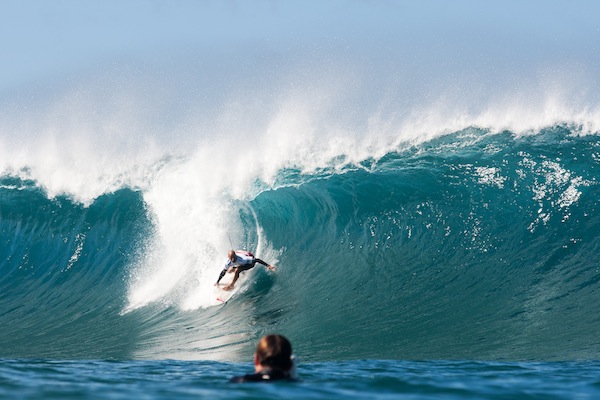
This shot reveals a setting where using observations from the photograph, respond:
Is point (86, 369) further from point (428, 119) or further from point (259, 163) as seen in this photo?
point (428, 119)

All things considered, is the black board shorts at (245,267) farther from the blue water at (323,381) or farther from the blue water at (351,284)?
the blue water at (323,381)

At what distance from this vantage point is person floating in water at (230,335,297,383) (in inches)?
186

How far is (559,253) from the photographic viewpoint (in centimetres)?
1288

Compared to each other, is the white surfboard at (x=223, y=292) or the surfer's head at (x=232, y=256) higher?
the surfer's head at (x=232, y=256)

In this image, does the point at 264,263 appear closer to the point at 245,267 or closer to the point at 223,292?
the point at 245,267

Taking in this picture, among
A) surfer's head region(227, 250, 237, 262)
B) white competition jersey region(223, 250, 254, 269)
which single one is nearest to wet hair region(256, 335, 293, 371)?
surfer's head region(227, 250, 237, 262)

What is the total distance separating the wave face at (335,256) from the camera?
1020cm

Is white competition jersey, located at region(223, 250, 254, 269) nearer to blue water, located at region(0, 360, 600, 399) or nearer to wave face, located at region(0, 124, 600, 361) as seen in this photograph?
wave face, located at region(0, 124, 600, 361)

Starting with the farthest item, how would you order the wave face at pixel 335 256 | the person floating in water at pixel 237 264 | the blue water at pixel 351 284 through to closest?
the person floating in water at pixel 237 264, the wave face at pixel 335 256, the blue water at pixel 351 284

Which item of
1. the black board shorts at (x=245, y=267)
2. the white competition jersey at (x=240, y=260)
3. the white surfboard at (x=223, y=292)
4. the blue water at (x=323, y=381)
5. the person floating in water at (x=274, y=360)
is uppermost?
the white competition jersey at (x=240, y=260)

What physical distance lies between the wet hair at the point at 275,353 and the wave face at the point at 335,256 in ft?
13.3

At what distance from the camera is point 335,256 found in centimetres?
1408

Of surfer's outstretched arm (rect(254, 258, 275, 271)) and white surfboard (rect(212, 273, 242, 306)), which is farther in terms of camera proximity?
surfer's outstretched arm (rect(254, 258, 275, 271))

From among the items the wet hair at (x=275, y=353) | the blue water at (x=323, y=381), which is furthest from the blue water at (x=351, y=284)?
the wet hair at (x=275, y=353)
